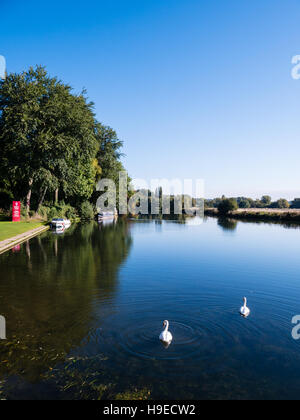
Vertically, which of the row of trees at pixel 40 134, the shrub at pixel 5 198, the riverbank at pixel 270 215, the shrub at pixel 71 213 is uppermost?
the row of trees at pixel 40 134

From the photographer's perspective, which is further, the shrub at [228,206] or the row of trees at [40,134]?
the shrub at [228,206]

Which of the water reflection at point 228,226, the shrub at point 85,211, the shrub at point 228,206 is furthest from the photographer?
the shrub at point 228,206

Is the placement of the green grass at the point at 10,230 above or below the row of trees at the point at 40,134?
below

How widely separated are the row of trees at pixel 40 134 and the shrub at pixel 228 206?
164ft

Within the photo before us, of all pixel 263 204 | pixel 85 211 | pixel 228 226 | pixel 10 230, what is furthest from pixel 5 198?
pixel 263 204

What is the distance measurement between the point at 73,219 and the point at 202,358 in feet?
170

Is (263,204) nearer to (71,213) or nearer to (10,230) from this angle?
(71,213)

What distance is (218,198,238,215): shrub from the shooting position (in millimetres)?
88688

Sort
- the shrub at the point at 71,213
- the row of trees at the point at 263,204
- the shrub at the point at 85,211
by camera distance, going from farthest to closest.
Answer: the row of trees at the point at 263,204 < the shrub at the point at 85,211 < the shrub at the point at 71,213

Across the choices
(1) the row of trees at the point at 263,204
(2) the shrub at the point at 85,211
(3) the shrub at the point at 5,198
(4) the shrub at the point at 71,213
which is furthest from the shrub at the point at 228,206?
(3) the shrub at the point at 5,198

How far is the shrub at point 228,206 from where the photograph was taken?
8869 cm

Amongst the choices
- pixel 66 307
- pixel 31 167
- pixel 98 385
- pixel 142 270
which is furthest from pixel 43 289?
pixel 31 167

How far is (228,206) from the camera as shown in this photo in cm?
8906

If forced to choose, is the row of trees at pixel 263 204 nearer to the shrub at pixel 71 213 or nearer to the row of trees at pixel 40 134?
the shrub at pixel 71 213
